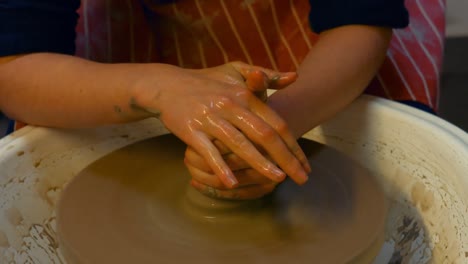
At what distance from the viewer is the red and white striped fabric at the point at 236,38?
1.35m

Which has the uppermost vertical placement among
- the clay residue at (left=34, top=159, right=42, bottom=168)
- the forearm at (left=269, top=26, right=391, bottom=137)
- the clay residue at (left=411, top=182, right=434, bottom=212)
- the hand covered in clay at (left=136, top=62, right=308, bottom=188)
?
the hand covered in clay at (left=136, top=62, right=308, bottom=188)

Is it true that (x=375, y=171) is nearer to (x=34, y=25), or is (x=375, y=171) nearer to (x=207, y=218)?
(x=207, y=218)

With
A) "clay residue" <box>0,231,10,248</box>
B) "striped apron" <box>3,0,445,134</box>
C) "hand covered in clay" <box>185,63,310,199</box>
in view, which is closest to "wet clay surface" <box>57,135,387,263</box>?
"hand covered in clay" <box>185,63,310,199</box>

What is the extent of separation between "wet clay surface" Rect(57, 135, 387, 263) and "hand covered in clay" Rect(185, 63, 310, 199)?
0.04m

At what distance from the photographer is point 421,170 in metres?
1.14

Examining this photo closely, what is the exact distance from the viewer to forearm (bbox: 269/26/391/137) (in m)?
1.03

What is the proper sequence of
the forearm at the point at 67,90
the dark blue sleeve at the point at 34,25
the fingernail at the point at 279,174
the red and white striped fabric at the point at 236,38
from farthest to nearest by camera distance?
the red and white striped fabric at the point at 236,38 → the dark blue sleeve at the point at 34,25 → the forearm at the point at 67,90 → the fingernail at the point at 279,174

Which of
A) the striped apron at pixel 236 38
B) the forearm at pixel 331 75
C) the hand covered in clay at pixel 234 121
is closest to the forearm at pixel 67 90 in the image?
the hand covered in clay at pixel 234 121

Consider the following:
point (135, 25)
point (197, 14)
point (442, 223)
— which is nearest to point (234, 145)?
point (442, 223)

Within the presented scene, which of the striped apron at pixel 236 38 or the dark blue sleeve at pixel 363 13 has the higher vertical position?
the dark blue sleeve at pixel 363 13

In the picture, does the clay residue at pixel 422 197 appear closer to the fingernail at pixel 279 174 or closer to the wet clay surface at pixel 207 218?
the wet clay surface at pixel 207 218

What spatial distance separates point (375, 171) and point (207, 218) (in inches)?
17.9

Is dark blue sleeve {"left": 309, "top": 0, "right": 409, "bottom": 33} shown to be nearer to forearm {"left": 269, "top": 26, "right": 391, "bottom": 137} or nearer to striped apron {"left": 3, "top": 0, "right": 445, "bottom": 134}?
forearm {"left": 269, "top": 26, "right": 391, "bottom": 137}

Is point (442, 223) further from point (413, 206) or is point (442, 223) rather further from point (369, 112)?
point (369, 112)
